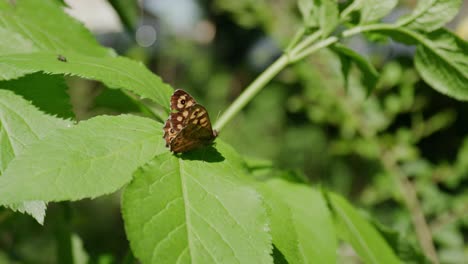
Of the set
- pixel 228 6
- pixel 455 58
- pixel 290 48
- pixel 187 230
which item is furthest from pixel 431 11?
pixel 228 6

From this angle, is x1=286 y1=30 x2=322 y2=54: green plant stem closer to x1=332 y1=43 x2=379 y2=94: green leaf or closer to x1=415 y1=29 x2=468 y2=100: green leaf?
x1=332 y1=43 x2=379 y2=94: green leaf

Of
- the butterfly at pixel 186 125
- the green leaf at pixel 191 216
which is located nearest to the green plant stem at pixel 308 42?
the butterfly at pixel 186 125

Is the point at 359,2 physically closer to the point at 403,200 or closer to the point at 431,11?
the point at 431,11

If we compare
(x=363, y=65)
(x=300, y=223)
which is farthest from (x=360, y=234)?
(x=363, y=65)

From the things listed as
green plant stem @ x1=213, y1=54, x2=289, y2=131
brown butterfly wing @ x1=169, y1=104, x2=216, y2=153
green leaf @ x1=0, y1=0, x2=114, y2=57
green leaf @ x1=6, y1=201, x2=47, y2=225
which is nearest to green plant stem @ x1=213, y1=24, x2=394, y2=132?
green plant stem @ x1=213, y1=54, x2=289, y2=131

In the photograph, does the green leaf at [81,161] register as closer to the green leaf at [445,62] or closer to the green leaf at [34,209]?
the green leaf at [34,209]

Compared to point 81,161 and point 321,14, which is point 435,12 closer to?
point 321,14
